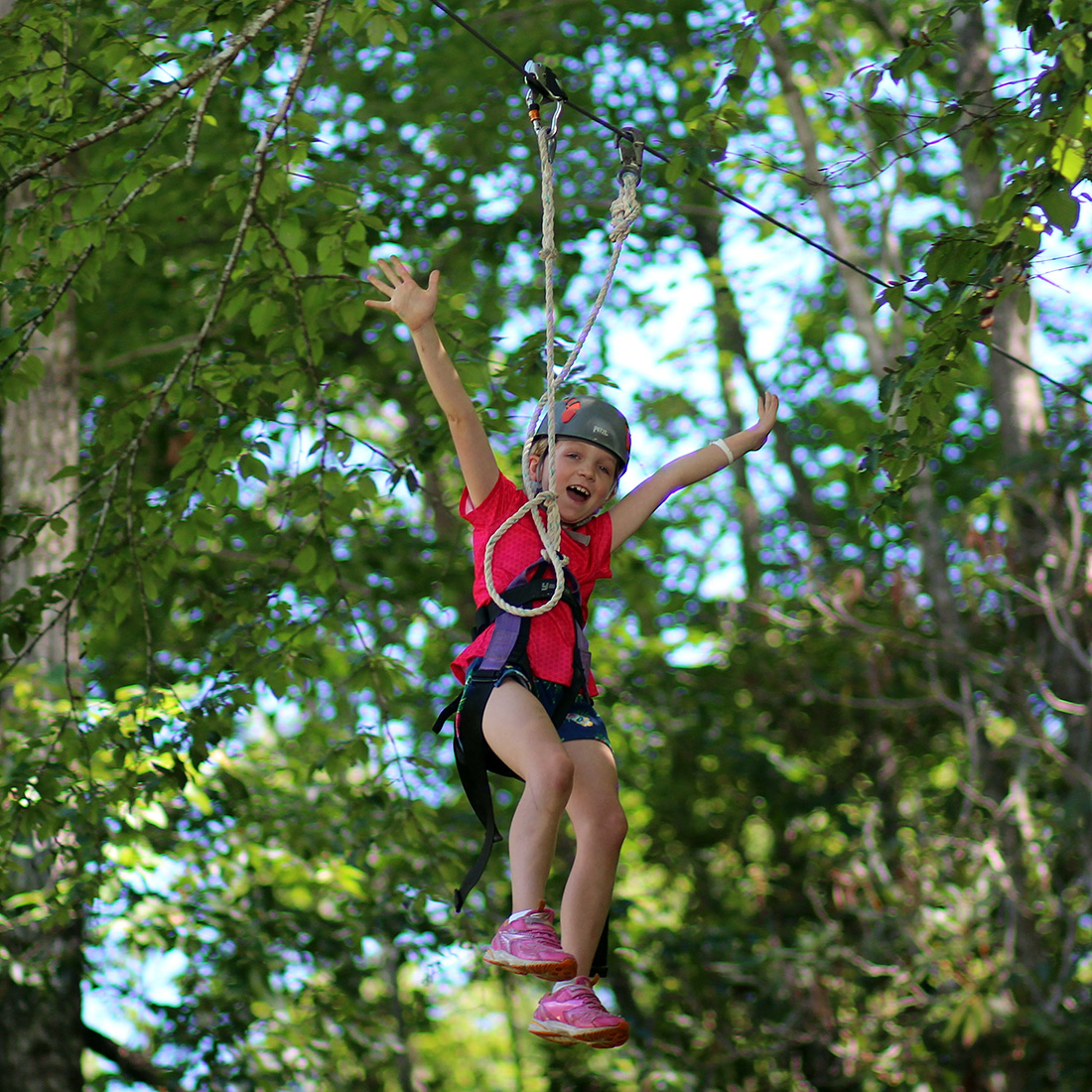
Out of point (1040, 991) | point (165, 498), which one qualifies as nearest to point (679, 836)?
point (1040, 991)

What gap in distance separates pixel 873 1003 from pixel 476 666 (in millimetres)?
5281

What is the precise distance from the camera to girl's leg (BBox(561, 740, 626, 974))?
266cm

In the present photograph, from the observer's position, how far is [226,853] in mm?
6172

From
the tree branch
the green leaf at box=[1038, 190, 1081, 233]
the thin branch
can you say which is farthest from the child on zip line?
the thin branch

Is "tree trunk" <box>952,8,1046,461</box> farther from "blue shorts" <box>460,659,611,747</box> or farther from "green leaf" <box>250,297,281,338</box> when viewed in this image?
"blue shorts" <box>460,659,611,747</box>

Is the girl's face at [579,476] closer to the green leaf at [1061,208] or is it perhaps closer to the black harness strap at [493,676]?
the black harness strap at [493,676]

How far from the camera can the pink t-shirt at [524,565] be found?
276 cm

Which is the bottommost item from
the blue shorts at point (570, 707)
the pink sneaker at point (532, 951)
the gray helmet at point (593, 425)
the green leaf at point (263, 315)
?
the pink sneaker at point (532, 951)

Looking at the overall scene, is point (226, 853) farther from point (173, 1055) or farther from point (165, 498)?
point (165, 498)

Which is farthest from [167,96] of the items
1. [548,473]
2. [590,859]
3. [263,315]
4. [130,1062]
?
[130,1062]

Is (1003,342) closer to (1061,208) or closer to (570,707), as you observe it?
(1061,208)

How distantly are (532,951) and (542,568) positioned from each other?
0.77m

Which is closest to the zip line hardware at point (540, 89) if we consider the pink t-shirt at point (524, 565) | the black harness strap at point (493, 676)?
the pink t-shirt at point (524, 565)

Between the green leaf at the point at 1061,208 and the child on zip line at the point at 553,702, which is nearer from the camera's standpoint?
the child on zip line at the point at 553,702
